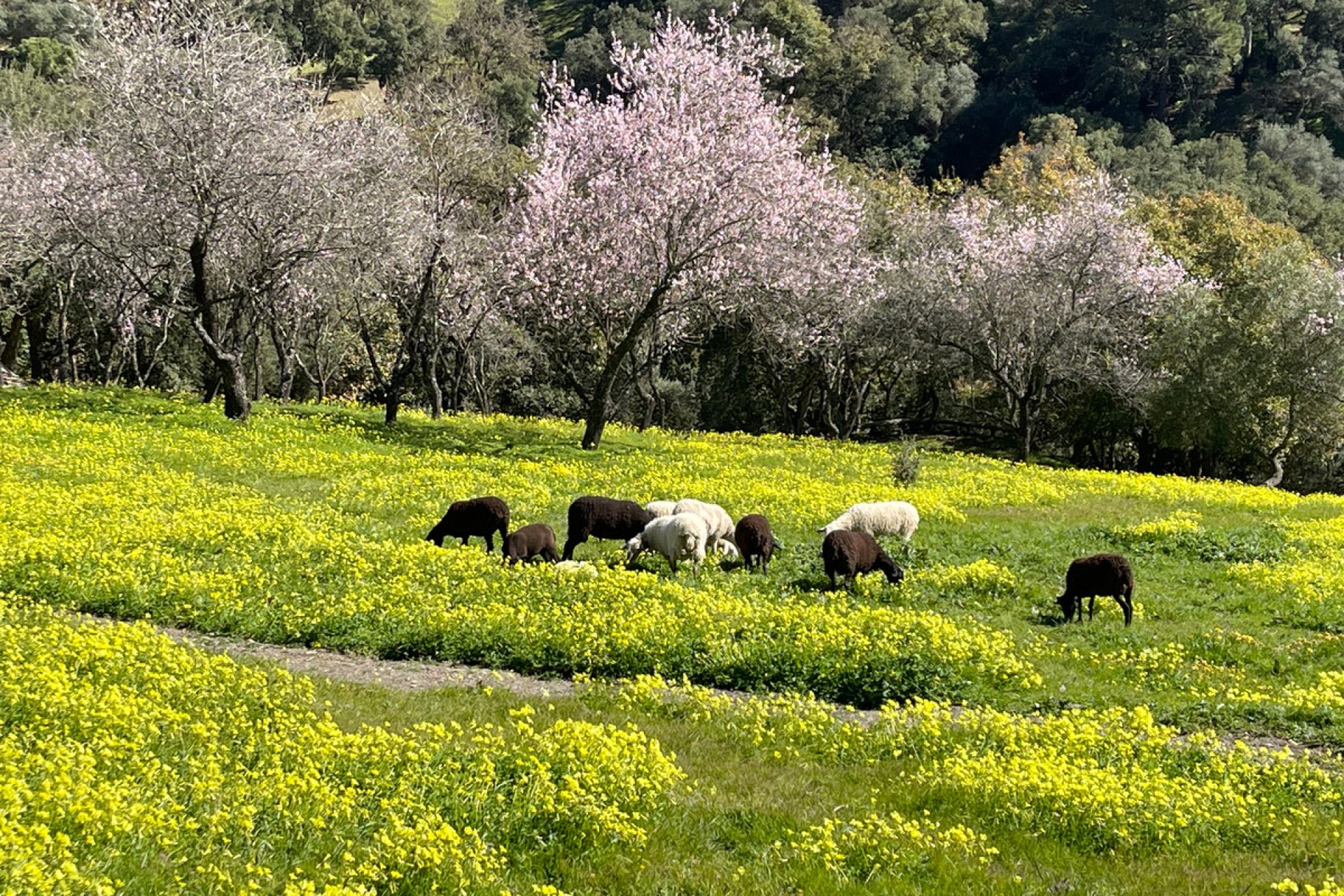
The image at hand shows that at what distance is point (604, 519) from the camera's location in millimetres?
21891

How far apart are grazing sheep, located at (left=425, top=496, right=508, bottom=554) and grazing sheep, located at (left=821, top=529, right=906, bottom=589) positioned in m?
6.63

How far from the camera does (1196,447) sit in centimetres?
5188

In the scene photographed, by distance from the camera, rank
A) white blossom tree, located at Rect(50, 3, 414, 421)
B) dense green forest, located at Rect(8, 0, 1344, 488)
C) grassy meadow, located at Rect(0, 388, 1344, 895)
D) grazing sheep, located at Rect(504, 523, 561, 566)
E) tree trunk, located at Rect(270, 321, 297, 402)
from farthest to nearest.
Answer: tree trunk, located at Rect(270, 321, 297, 402) < dense green forest, located at Rect(8, 0, 1344, 488) < white blossom tree, located at Rect(50, 3, 414, 421) < grazing sheep, located at Rect(504, 523, 561, 566) < grassy meadow, located at Rect(0, 388, 1344, 895)

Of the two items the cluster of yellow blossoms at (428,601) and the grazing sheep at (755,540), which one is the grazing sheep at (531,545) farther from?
the grazing sheep at (755,540)

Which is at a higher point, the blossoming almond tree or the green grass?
the blossoming almond tree

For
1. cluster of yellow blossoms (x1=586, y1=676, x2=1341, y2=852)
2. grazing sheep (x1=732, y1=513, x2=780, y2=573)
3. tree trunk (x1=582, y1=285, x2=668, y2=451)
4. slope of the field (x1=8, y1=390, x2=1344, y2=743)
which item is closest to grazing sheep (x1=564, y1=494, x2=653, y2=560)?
slope of the field (x1=8, y1=390, x2=1344, y2=743)

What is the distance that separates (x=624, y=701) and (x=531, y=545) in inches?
302

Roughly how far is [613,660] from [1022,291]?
3986 centimetres

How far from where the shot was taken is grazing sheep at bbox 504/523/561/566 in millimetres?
19578

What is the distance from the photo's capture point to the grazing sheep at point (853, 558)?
1914 centimetres

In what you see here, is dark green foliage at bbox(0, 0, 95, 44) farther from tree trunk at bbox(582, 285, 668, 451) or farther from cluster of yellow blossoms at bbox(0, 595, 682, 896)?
cluster of yellow blossoms at bbox(0, 595, 682, 896)

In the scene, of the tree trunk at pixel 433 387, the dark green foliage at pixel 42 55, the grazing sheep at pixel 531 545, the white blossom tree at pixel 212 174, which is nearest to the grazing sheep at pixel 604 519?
the grazing sheep at pixel 531 545

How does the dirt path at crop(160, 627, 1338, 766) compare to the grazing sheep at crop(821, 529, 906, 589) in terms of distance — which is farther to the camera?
the grazing sheep at crop(821, 529, 906, 589)

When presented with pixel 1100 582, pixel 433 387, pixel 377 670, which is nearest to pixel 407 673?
pixel 377 670
